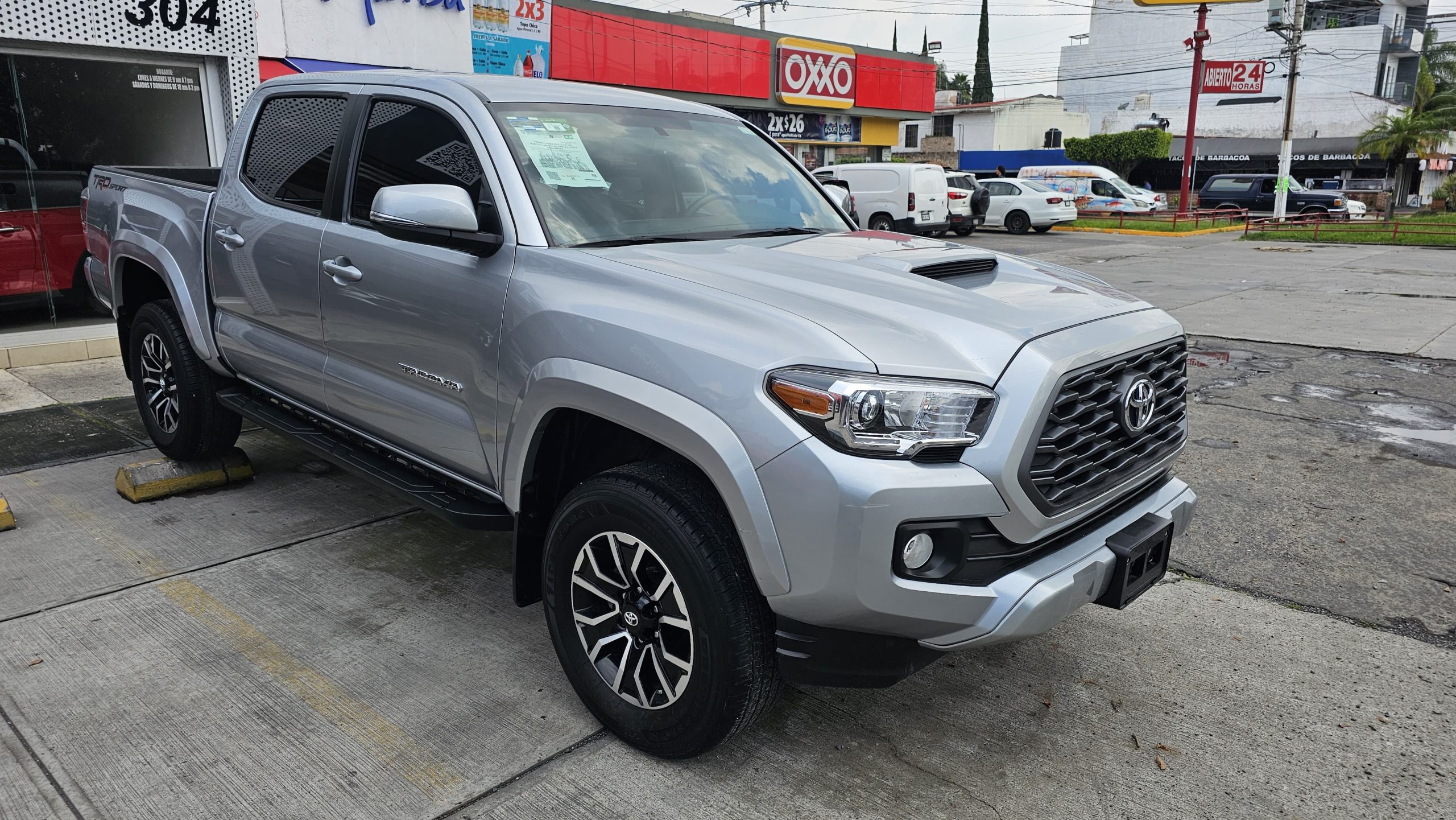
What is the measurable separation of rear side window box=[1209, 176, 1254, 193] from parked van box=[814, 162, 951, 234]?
19412 millimetres

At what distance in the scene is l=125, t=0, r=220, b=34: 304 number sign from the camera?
8875mm

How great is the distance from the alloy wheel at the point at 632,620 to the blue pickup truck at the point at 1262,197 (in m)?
36.3

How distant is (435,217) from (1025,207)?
2719 centimetres

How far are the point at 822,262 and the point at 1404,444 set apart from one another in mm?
5029

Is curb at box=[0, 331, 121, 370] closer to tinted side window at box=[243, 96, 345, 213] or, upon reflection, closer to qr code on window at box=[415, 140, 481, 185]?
tinted side window at box=[243, 96, 345, 213]

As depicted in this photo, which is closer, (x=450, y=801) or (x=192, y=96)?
(x=450, y=801)

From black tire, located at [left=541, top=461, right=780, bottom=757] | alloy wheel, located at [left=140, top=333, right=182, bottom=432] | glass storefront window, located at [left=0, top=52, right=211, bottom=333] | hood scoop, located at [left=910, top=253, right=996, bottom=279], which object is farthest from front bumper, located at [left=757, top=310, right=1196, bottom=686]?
glass storefront window, located at [left=0, top=52, right=211, bottom=333]

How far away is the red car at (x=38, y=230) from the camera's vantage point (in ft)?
28.1

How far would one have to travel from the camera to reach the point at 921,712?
3.20 metres

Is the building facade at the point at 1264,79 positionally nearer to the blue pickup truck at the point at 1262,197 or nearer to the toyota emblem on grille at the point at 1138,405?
the blue pickup truck at the point at 1262,197

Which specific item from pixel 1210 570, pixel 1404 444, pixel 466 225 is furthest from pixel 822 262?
pixel 1404 444

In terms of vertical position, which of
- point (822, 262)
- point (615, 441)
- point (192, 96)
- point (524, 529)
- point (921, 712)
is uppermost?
point (192, 96)

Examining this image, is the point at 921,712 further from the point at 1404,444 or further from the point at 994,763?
the point at 1404,444

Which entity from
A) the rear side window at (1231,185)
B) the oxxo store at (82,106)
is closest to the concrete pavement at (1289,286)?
the oxxo store at (82,106)
